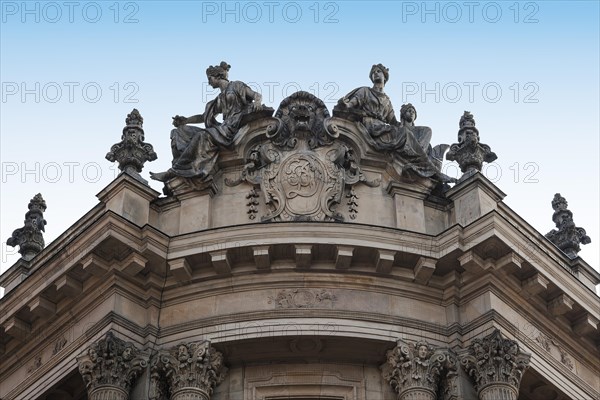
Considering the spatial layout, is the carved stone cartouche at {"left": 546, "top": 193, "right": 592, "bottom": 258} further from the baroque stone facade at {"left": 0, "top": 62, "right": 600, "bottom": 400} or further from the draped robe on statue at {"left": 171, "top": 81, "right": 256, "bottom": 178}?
the draped robe on statue at {"left": 171, "top": 81, "right": 256, "bottom": 178}

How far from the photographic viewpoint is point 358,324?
1131 inches

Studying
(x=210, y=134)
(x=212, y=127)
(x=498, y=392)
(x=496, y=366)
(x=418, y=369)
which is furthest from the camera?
(x=212, y=127)

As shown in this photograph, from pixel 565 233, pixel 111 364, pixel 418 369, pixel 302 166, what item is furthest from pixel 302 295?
pixel 565 233

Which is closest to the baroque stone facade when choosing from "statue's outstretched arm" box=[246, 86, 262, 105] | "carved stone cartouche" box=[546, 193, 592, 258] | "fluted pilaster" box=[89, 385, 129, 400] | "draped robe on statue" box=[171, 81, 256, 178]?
"fluted pilaster" box=[89, 385, 129, 400]

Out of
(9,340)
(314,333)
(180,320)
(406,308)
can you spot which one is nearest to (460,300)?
(406,308)

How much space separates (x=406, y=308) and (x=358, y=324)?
1.11 meters

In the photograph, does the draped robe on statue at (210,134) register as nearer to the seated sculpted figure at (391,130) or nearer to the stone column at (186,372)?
the seated sculpted figure at (391,130)

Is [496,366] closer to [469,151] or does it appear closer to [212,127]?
→ [469,151]

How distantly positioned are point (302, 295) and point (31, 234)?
7.85 metres

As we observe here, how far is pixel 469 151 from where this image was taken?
31234mm

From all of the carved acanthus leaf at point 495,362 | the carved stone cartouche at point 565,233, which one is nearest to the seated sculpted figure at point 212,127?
the carved acanthus leaf at point 495,362

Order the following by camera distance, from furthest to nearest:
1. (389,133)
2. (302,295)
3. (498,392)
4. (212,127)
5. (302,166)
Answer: (212,127) → (389,133) → (302,166) → (302,295) → (498,392)

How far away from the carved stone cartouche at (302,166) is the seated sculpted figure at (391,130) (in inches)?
22.1

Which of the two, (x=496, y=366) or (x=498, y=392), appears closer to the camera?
(x=498, y=392)
